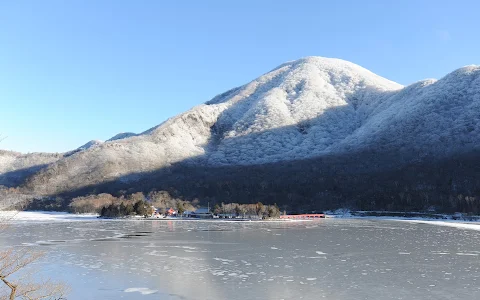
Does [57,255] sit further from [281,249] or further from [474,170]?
[474,170]

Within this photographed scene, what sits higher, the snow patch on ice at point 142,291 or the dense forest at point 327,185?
the dense forest at point 327,185

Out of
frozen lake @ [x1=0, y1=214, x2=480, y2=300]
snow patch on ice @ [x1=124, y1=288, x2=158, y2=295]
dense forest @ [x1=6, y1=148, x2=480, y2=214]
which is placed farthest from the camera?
dense forest @ [x1=6, y1=148, x2=480, y2=214]

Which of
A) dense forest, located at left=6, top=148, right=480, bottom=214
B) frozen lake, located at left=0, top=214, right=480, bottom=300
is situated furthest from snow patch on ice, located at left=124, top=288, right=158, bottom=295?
dense forest, located at left=6, top=148, right=480, bottom=214

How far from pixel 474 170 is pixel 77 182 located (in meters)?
142

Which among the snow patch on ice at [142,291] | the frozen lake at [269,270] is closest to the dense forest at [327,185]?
the frozen lake at [269,270]

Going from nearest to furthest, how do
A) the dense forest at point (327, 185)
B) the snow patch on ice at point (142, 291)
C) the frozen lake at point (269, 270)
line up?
the frozen lake at point (269, 270) → the snow patch on ice at point (142, 291) → the dense forest at point (327, 185)

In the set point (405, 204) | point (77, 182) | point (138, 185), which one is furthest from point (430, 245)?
point (77, 182)

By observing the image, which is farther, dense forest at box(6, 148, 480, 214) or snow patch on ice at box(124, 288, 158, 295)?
dense forest at box(6, 148, 480, 214)

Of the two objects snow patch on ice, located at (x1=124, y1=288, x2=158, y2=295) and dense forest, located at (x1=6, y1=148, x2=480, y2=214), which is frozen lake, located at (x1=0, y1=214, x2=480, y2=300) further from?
dense forest, located at (x1=6, y1=148, x2=480, y2=214)

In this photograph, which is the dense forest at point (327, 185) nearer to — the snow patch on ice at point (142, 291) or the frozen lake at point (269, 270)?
the frozen lake at point (269, 270)

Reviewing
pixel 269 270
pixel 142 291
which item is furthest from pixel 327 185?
pixel 142 291

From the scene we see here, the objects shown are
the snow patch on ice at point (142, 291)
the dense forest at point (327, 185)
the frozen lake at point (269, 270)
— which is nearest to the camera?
the frozen lake at point (269, 270)

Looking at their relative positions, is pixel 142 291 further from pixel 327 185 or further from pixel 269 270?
pixel 327 185

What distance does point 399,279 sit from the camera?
2267cm
